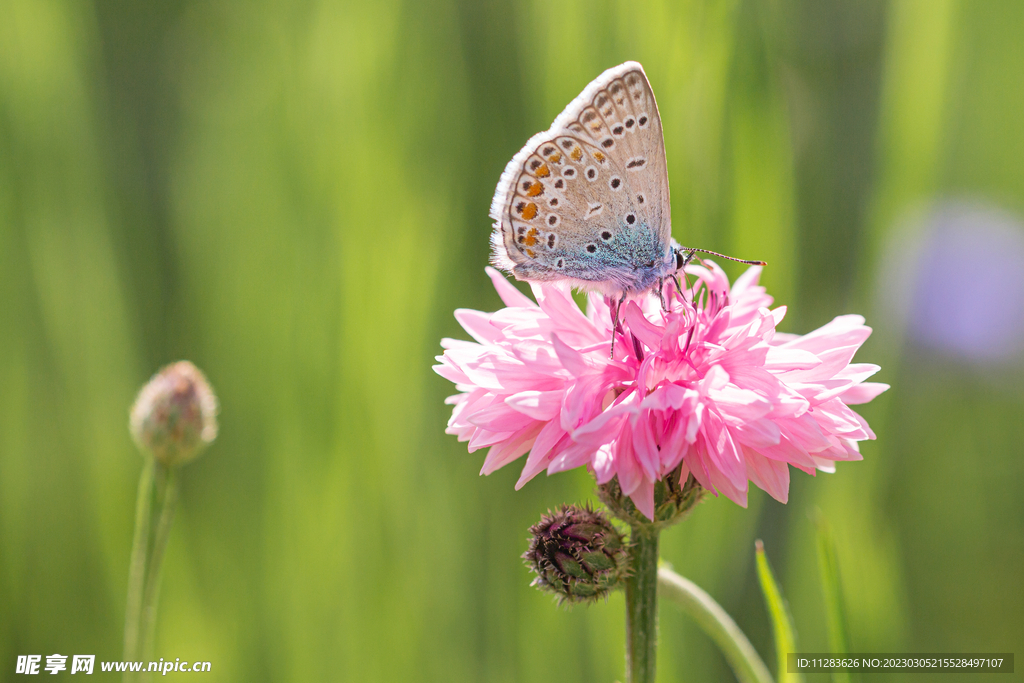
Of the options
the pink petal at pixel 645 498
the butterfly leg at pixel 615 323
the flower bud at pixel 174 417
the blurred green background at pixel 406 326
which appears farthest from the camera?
the blurred green background at pixel 406 326

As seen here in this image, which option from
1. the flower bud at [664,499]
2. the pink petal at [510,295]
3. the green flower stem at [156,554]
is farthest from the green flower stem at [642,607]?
the green flower stem at [156,554]

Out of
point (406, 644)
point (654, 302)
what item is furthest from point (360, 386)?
point (654, 302)

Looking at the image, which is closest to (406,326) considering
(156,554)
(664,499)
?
(156,554)

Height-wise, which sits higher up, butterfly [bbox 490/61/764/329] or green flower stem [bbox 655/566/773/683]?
butterfly [bbox 490/61/764/329]

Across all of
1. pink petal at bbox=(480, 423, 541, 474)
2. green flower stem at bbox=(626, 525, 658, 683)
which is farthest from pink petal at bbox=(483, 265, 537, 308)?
green flower stem at bbox=(626, 525, 658, 683)

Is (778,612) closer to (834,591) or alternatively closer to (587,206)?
(834,591)

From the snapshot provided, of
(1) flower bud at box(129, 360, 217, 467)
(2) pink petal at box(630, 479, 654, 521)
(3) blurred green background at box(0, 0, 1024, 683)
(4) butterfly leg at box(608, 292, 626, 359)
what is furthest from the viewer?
(3) blurred green background at box(0, 0, 1024, 683)

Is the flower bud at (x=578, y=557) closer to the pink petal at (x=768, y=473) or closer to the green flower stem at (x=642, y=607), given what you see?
the green flower stem at (x=642, y=607)

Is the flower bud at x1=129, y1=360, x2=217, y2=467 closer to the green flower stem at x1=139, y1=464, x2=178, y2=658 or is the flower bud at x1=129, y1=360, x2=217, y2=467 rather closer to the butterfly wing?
the green flower stem at x1=139, y1=464, x2=178, y2=658
